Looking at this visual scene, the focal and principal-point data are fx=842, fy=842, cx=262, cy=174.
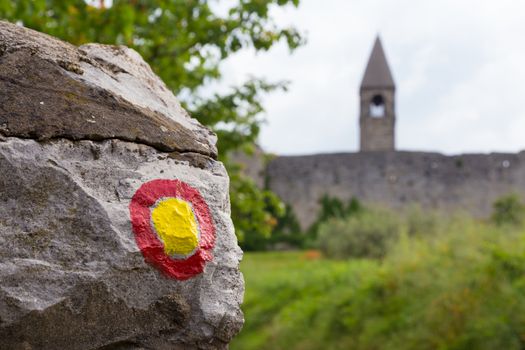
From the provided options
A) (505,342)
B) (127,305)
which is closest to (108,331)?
(127,305)

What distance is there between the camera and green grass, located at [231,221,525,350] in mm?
8820

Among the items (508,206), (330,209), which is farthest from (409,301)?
(330,209)

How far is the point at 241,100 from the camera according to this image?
773cm

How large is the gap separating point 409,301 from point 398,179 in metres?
17.2

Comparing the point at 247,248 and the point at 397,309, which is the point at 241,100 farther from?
the point at 247,248

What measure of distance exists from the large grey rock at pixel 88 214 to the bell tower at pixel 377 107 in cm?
3080

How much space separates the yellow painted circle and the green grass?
637cm

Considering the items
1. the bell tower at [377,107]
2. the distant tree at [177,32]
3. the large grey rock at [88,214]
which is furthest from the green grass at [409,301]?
the bell tower at [377,107]

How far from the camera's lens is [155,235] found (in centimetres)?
238

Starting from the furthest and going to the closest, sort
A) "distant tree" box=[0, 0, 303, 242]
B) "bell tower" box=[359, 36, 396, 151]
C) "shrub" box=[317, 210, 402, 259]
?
1. "bell tower" box=[359, 36, 396, 151]
2. "shrub" box=[317, 210, 402, 259]
3. "distant tree" box=[0, 0, 303, 242]

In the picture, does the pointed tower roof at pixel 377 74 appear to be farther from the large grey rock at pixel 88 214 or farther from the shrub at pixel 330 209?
the large grey rock at pixel 88 214

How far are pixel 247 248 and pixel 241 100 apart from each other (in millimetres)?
17473

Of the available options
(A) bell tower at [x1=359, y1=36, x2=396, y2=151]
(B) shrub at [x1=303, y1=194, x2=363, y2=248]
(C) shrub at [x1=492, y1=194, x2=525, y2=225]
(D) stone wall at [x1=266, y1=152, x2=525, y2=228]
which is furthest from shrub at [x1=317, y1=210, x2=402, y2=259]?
(A) bell tower at [x1=359, y1=36, x2=396, y2=151]

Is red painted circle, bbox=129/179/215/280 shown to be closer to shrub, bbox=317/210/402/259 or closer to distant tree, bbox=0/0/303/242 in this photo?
distant tree, bbox=0/0/303/242
